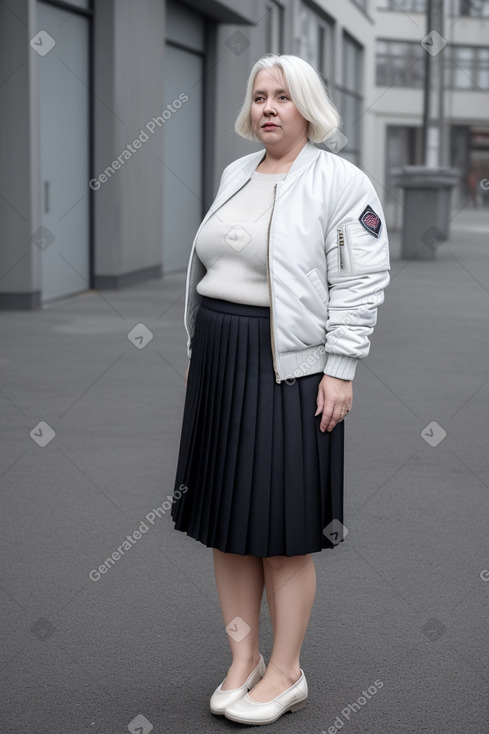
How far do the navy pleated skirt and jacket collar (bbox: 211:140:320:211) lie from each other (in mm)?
317

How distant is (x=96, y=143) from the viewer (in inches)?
544

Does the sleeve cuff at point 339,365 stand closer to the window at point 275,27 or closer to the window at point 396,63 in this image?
the window at point 275,27

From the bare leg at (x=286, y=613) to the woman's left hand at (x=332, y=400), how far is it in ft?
1.38

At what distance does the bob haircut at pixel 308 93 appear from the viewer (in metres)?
3.00

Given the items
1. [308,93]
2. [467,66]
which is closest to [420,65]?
[467,66]

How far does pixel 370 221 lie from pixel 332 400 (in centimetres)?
50

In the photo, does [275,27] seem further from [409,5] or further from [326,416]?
[409,5]

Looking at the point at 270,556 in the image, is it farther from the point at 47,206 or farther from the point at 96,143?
the point at 96,143

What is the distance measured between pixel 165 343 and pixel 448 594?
6061 mm

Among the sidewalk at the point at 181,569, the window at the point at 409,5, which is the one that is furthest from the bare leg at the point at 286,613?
the window at the point at 409,5

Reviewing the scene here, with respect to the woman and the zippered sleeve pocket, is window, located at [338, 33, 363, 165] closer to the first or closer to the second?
the woman

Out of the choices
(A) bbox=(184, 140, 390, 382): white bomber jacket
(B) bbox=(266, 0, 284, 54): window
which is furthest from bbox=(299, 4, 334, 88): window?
(A) bbox=(184, 140, 390, 382): white bomber jacket

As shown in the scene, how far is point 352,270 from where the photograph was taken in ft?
Result: 9.83

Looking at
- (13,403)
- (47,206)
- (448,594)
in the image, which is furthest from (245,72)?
(448,594)
